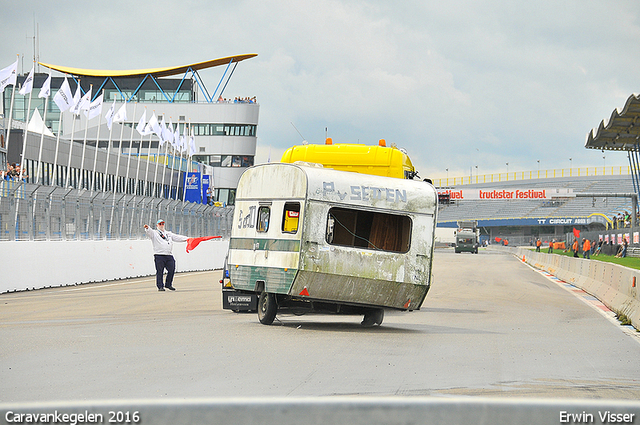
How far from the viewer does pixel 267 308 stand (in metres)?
12.0

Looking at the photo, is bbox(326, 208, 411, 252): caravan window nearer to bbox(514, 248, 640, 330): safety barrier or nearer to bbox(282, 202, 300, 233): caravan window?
bbox(282, 202, 300, 233): caravan window

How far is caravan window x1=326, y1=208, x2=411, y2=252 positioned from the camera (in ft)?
41.8

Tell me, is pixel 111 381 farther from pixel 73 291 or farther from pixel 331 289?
pixel 73 291

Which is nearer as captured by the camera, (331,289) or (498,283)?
(331,289)

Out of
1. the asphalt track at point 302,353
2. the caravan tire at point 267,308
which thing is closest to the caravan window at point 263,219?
the caravan tire at point 267,308

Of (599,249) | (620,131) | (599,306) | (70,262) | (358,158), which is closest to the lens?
(358,158)

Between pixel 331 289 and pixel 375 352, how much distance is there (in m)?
2.52

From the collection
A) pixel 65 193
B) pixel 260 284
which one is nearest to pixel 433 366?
→ pixel 260 284

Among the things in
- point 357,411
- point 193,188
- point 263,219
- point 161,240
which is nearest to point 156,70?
point 193,188

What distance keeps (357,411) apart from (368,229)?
35.1 ft

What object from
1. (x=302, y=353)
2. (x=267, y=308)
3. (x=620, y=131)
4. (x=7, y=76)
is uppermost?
(x=620, y=131)

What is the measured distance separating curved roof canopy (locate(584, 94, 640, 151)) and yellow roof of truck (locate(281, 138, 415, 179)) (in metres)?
29.9

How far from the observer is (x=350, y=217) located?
13.0m

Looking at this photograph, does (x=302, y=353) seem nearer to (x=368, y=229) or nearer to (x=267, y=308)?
(x=267, y=308)
